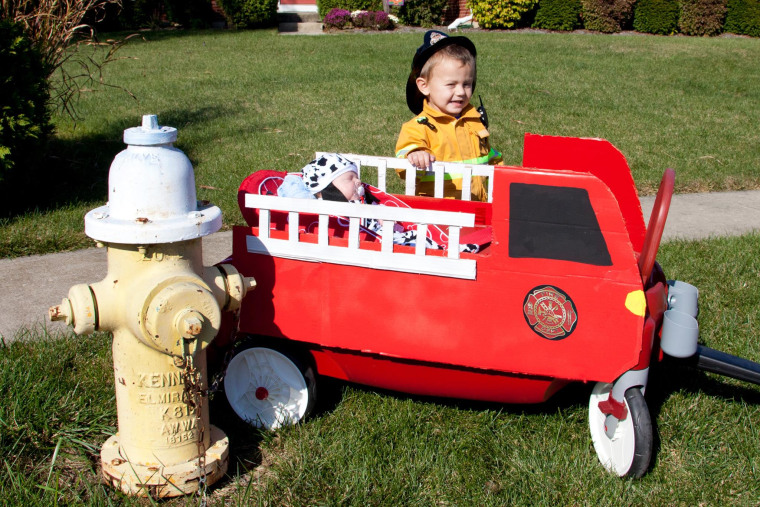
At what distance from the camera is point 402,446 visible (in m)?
2.71

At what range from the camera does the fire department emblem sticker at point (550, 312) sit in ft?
7.79

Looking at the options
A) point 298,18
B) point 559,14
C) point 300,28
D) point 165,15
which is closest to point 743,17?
point 559,14

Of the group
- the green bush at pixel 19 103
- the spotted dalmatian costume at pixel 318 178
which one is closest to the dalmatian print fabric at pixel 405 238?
the spotted dalmatian costume at pixel 318 178

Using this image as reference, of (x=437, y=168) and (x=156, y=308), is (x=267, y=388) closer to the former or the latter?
(x=156, y=308)

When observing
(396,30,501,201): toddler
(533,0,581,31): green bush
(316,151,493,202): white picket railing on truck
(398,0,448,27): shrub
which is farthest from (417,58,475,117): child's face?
(398,0,448,27): shrub

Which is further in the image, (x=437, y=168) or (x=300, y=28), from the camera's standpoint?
(x=300, y=28)

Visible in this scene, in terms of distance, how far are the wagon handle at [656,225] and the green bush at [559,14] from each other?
17.2m

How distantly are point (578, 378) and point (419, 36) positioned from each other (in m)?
15.5

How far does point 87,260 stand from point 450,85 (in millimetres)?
2477

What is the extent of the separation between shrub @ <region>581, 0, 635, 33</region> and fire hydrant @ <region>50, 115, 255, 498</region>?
17830 mm

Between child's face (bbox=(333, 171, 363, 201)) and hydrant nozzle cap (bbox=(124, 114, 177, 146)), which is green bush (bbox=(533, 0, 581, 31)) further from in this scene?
hydrant nozzle cap (bbox=(124, 114, 177, 146))

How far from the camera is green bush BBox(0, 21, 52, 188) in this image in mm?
4801

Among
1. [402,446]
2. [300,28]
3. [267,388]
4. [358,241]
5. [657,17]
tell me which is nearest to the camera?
[358,241]

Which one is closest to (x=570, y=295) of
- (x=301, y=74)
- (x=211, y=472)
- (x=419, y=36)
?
(x=211, y=472)
